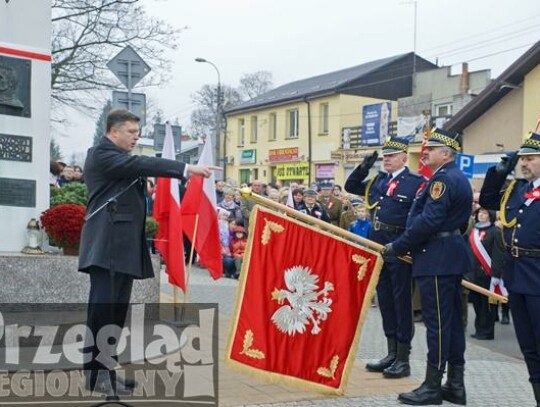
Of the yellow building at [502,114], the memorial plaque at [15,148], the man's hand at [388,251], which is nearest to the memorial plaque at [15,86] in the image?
the memorial plaque at [15,148]

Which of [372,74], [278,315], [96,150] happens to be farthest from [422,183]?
[372,74]

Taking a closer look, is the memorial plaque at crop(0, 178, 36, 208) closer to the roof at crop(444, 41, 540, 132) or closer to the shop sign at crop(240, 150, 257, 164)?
the roof at crop(444, 41, 540, 132)

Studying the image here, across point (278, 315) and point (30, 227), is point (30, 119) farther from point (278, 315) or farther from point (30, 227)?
point (278, 315)

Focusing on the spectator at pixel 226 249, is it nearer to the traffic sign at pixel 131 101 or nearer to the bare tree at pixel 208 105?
the traffic sign at pixel 131 101

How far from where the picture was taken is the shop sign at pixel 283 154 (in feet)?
129

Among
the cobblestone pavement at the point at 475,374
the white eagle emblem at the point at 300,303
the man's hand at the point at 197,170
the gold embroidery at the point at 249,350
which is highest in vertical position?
the man's hand at the point at 197,170

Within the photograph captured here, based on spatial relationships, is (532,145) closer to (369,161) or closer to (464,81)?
(369,161)

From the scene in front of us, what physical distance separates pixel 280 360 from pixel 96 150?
213 cm

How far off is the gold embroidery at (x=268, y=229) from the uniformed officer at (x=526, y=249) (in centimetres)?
175

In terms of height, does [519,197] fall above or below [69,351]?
above

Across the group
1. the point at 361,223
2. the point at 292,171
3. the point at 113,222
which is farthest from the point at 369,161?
the point at 292,171

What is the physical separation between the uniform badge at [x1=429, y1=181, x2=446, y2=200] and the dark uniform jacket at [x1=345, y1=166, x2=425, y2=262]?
0.67m

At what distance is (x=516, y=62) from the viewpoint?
22562mm

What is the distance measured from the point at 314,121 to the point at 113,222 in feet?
111
